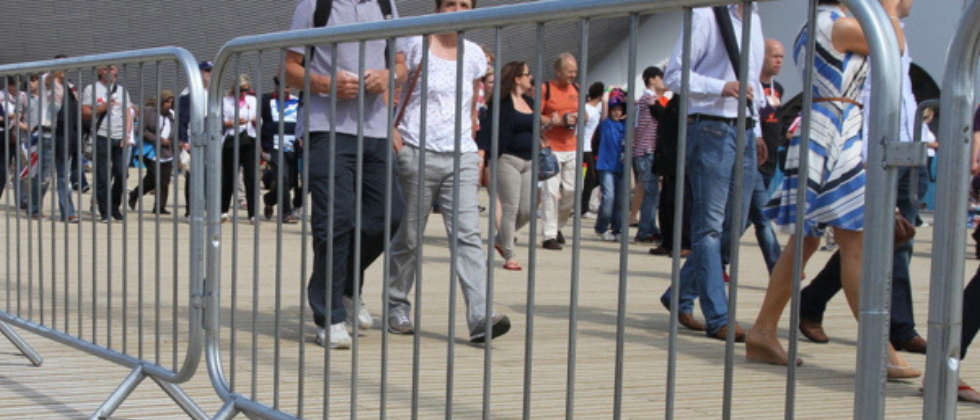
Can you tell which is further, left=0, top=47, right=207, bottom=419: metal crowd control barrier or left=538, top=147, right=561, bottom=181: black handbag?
left=538, top=147, right=561, bottom=181: black handbag

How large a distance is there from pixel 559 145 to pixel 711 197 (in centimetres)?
558

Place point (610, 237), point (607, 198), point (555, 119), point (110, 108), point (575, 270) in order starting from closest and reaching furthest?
point (575, 270) → point (110, 108) → point (555, 119) → point (607, 198) → point (610, 237)

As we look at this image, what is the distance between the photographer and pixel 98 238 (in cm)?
552

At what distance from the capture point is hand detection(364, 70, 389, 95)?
459 centimetres

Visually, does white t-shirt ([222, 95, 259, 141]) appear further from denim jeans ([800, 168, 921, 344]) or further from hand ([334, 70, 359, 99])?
denim jeans ([800, 168, 921, 344])

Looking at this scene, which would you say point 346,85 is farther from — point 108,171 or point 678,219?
point 678,219

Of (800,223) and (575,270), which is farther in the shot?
(575,270)

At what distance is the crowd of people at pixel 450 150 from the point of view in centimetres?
423

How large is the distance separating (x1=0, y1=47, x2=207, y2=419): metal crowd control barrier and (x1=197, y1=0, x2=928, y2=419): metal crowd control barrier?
0.65ft

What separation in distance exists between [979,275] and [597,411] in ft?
5.06

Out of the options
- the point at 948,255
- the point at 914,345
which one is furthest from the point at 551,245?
the point at 948,255

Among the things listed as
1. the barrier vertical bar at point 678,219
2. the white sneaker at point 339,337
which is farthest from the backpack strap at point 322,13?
the barrier vertical bar at point 678,219

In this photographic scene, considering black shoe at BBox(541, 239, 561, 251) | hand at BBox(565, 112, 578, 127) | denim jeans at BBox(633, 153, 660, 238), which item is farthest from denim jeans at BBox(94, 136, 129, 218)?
denim jeans at BBox(633, 153, 660, 238)

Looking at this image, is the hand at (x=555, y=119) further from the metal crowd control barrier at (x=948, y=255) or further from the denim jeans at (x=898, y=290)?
the metal crowd control barrier at (x=948, y=255)
